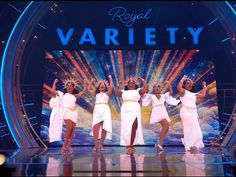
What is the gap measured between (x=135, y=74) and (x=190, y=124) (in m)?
1.90

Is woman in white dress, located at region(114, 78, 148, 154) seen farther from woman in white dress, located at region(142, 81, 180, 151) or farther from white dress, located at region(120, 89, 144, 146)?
woman in white dress, located at region(142, 81, 180, 151)

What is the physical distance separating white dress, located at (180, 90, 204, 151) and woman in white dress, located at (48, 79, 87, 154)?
2344 mm

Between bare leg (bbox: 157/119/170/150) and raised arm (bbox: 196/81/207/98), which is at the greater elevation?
raised arm (bbox: 196/81/207/98)

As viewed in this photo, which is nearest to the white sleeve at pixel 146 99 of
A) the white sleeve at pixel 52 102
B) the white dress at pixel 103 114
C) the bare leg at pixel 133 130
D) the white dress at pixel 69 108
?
the bare leg at pixel 133 130

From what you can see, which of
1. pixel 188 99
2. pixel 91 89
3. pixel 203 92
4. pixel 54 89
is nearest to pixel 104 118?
pixel 91 89

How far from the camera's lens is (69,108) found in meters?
7.06

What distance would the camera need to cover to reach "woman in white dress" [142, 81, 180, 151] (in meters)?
7.10

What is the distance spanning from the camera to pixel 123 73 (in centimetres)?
809

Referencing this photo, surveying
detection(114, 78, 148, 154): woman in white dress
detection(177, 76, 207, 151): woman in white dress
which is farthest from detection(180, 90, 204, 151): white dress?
detection(114, 78, 148, 154): woman in white dress

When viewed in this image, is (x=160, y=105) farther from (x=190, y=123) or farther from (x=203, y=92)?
(x=203, y=92)

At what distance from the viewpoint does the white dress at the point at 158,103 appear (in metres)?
7.16

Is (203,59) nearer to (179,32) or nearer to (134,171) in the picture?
(179,32)

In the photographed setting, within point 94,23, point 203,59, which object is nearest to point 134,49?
point 94,23

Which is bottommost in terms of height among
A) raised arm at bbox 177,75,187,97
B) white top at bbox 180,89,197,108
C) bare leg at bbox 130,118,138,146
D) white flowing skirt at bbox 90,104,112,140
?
bare leg at bbox 130,118,138,146
